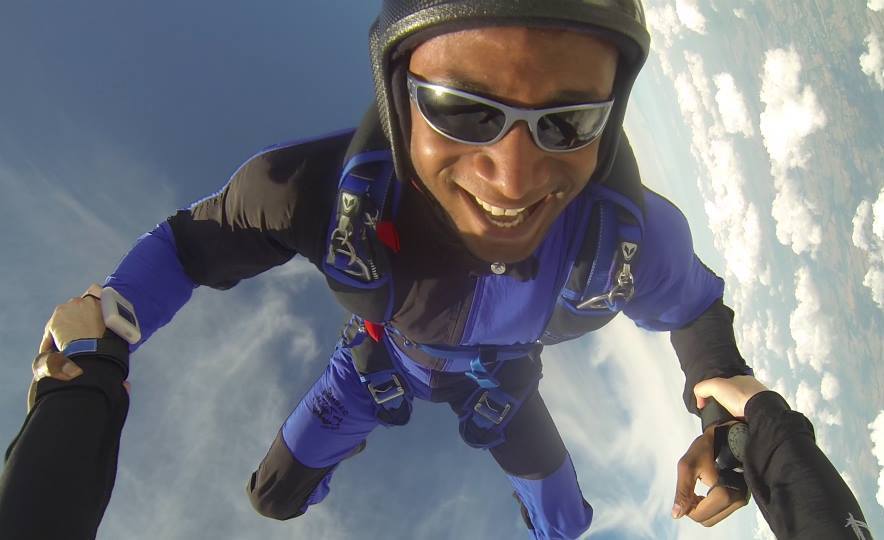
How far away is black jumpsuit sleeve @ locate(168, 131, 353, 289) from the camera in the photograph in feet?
5.06

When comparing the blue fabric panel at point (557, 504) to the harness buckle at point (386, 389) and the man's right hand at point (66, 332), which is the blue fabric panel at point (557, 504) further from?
the man's right hand at point (66, 332)

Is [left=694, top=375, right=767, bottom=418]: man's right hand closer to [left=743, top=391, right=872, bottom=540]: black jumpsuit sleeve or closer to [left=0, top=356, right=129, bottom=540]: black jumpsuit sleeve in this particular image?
[left=743, top=391, right=872, bottom=540]: black jumpsuit sleeve

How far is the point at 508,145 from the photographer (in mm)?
1162

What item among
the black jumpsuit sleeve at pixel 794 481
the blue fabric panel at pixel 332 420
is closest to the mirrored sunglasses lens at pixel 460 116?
the black jumpsuit sleeve at pixel 794 481

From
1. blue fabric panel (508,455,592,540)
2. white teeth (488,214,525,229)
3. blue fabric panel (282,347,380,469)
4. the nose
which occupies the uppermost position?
the nose

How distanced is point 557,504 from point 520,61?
3.14 meters

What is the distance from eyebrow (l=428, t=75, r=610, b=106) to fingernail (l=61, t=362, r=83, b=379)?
46.8 inches

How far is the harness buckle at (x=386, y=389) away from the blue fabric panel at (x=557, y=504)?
1.24 meters

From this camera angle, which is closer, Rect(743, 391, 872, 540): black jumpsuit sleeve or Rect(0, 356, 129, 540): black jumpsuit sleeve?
Rect(0, 356, 129, 540): black jumpsuit sleeve

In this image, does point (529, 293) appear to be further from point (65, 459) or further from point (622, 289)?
point (65, 459)

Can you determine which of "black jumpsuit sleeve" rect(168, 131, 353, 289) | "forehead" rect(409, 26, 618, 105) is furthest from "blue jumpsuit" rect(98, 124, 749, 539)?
"forehead" rect(409, 26, 618, 105)

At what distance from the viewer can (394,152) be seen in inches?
55.3

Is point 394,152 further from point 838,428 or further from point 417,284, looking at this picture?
point 838,428

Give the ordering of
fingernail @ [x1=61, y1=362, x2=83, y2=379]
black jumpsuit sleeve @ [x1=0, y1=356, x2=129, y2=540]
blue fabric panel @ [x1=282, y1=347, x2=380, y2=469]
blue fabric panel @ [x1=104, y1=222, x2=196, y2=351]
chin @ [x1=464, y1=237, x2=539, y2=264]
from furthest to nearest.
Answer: blue fabric panel @ [x1=282, y1=347, x2=380, y2=469]
blue fabric panel @ [x1=104, y1=222, x2=196, y2=351]
chin @ [x1=464, y1=237, x2=539, y2=264]
fingernail @ [x1=61, y1=362, x2=83, y2=379]
black jumpsuit sleeve @ [x1=0, y1=356, x2=129, y2=540]
